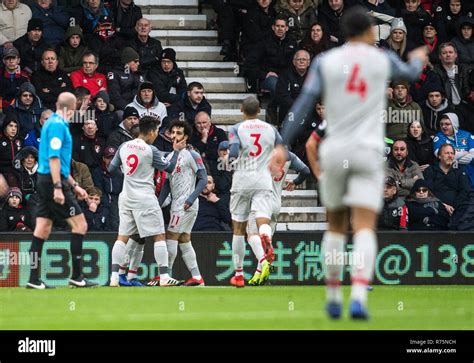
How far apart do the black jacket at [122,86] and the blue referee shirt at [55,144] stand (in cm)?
662

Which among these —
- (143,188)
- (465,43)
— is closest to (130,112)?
(143,188)

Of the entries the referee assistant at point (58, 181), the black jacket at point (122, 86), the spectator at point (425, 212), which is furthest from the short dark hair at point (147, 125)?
the spectator at point (425, 212)

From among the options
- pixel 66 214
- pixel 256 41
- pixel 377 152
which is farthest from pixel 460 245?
pixel 377 152

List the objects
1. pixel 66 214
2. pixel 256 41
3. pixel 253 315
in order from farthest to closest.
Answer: pixel 256 41
pixel 66 214
pixel 253 315

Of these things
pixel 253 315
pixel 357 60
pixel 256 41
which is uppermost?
pixel 256 41

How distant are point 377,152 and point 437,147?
13.4m

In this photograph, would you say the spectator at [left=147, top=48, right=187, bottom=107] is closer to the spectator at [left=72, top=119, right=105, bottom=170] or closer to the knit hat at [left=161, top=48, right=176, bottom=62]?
the knit hat at [left=161, top=48, right=176, bottom=62]

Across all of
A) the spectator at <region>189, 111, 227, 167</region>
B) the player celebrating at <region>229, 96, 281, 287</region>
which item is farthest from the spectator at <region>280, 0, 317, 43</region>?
the player celebrating at <region>229, 96, 281, 287</region>

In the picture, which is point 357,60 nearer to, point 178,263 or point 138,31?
point 178,263

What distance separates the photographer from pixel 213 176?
23.5 m

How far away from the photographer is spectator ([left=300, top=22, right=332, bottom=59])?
25.3 meters

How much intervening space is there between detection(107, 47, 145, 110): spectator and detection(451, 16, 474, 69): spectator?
20.5 ft

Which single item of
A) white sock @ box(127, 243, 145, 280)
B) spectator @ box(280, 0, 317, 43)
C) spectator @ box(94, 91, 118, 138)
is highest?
spectator @ box(280, 0, 317, 43)

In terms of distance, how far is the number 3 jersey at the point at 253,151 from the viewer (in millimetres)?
18922
